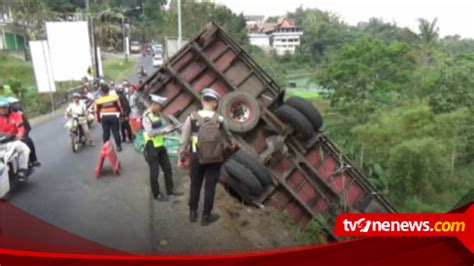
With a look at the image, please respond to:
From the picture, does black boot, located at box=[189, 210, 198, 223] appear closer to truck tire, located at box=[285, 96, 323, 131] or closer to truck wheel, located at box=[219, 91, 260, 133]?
truck wheel, located at box=[219, 91, 260, 133]

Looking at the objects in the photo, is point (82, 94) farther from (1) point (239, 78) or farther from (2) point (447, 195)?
(2) point (447, 195)

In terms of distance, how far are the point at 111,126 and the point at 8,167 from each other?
45 cm

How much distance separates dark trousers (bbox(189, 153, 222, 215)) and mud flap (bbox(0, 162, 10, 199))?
0.85 m

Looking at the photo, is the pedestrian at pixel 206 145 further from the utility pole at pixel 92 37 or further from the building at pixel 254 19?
the utility pole at pixel 92 37

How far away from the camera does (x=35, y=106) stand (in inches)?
55.4

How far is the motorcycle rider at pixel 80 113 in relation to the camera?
1529mm

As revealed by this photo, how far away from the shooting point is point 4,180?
1406mm

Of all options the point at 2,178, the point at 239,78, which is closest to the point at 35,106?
the point at 2,178

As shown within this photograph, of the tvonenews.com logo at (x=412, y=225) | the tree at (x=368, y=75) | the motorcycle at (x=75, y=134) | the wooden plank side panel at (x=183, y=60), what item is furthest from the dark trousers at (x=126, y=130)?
the tvonenews.com logo at (x=412, y=225)

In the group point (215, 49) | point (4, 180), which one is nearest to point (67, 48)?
point (4, 180)

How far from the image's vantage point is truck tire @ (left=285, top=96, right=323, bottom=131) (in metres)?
1.90

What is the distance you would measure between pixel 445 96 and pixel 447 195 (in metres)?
0.54

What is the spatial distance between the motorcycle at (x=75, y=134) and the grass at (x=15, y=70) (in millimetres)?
251

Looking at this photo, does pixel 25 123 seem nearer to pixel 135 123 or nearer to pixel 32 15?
pixel 32 15
